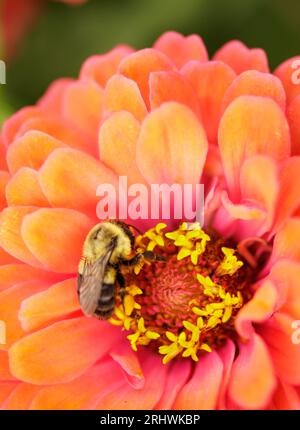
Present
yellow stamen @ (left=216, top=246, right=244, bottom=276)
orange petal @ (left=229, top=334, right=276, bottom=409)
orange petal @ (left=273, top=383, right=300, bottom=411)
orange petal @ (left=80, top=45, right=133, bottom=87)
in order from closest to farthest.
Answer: orange petal @ (left=229, top=334, right=276, bottom=409)
orange petal @ (left=273, top=383, right=300, bottom=411)
yellow stamen @ (left=216, top=246, right=244, bottom=276)
orange petal @ (left=80, top=45, right=133, bottom=87)

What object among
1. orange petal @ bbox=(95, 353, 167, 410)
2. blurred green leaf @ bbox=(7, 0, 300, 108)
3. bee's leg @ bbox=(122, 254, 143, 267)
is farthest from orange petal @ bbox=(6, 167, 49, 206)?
blurred green leaf @ bbox=(7, 0, 300, 108)

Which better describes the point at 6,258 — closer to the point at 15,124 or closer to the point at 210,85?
the point at 15,124

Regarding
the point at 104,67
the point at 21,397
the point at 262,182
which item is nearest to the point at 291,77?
the point at 262,182

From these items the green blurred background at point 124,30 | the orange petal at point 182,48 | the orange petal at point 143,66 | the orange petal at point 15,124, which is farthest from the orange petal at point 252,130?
the green blurred background at point 124,30

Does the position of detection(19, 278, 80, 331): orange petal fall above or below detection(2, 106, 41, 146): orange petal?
below

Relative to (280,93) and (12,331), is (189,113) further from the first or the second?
(12,331)

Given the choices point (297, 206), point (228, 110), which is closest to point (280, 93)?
point (228, 110)

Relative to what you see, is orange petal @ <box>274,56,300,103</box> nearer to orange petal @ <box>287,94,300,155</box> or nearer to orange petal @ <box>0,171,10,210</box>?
orange petal @ <box>287,94,300,155</box>
